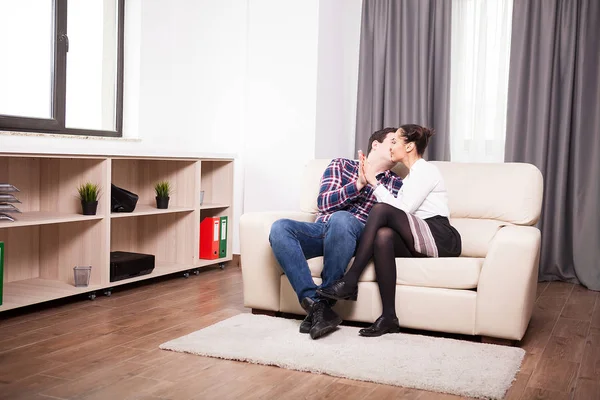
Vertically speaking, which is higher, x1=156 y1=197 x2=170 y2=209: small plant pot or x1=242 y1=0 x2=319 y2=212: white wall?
x1=242 y1=0 x2=319 y2=212: white wall

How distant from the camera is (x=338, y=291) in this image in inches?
113

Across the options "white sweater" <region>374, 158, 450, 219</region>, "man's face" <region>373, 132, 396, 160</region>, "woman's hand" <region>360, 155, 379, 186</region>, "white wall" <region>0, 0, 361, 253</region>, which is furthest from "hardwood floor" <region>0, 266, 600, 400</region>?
"white wall" <region>0, 0, 361, 253</region>

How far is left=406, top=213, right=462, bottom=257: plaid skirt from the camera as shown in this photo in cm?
298

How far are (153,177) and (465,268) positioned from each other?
93.6 inches

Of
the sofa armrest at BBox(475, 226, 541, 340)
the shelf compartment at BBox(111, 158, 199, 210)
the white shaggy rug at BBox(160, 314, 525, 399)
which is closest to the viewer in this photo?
the white shaggy rug at BBox(160, 314, 525, 399)

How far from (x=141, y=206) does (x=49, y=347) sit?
177cm

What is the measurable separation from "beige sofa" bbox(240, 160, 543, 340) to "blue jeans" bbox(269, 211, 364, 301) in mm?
140

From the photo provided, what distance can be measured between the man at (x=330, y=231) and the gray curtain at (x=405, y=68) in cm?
154

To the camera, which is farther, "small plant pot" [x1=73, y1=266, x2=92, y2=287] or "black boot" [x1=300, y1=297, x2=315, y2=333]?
"small plant pot" [x1=73, y1=266, x2=92, y2=287]

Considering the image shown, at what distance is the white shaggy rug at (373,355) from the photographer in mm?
2344

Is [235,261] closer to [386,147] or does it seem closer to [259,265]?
[259,265]

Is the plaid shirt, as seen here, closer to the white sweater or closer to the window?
the white sweater

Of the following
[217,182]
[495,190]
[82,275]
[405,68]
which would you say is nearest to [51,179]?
[82,275]

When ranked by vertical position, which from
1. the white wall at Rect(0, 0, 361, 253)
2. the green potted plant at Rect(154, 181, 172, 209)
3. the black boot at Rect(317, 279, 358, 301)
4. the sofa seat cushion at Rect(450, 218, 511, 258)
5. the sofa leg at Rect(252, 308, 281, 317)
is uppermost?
the white wall at Rect(0, 0, 361, 253)
